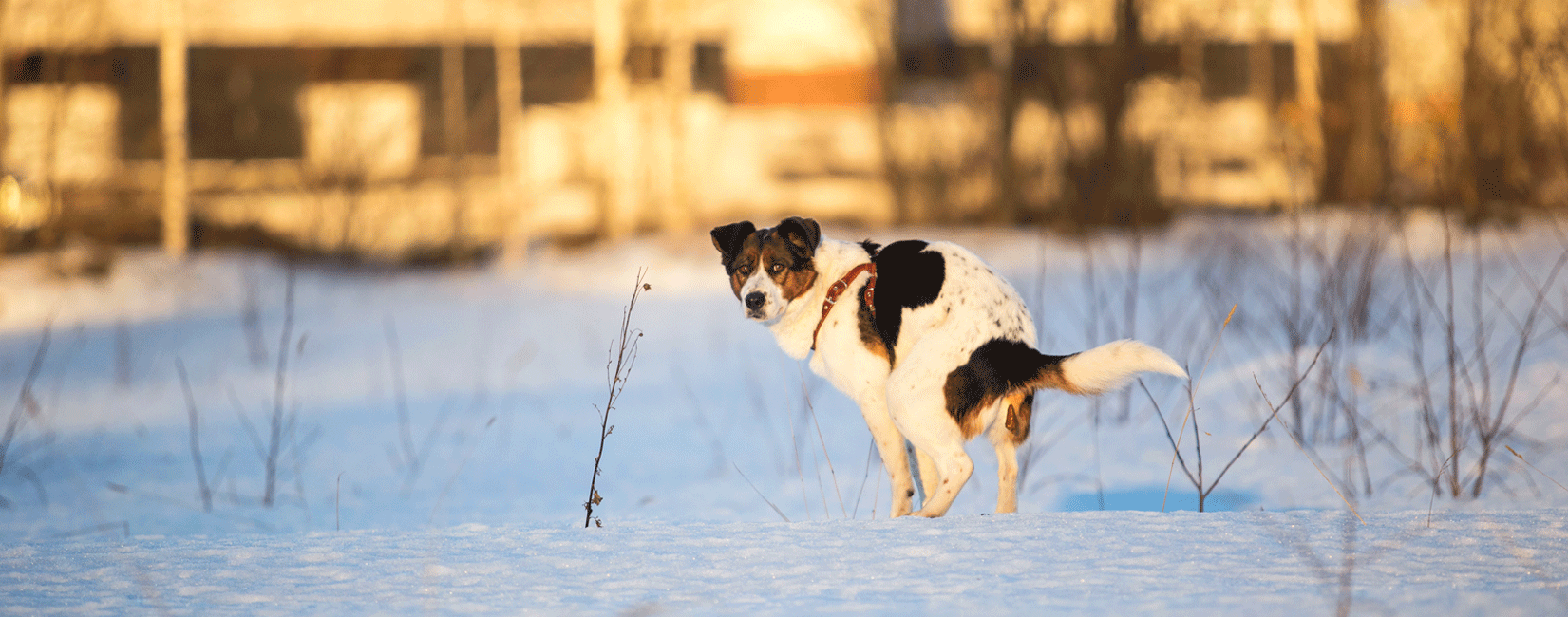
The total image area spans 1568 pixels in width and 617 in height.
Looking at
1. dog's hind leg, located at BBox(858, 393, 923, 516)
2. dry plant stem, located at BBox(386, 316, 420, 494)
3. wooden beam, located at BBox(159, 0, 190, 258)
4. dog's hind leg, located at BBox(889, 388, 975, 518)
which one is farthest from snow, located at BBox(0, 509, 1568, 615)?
wooden beam, located at BBox(159, 0, 190, 258)

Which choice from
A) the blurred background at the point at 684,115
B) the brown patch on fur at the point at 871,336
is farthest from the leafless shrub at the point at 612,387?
the blurred background at the point at 684,115

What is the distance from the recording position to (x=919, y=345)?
11.6ft

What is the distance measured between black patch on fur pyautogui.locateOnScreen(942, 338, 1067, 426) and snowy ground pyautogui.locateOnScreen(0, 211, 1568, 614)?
0.40m

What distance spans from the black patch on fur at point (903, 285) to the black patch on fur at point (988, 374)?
0.26 metres

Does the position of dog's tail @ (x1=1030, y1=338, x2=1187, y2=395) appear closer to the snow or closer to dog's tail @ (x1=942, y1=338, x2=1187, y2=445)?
dog's tail @ (x1=942, y1=338, x2=1187, y2=445)

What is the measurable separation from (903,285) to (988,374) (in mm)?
428

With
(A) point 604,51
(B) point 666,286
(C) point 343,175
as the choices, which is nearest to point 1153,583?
(B) point 666,286

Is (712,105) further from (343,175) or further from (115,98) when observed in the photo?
(115,98)

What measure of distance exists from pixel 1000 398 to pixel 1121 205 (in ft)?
37.4

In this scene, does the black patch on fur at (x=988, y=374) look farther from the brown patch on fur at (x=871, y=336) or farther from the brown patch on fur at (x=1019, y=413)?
the brown patch on fur at (x=871, y=336)

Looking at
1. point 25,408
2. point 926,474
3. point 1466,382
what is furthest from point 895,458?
point 25,408

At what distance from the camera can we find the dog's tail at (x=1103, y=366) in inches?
129

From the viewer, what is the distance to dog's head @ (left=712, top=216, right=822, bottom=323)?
3740mm

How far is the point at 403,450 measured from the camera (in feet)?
20.3
